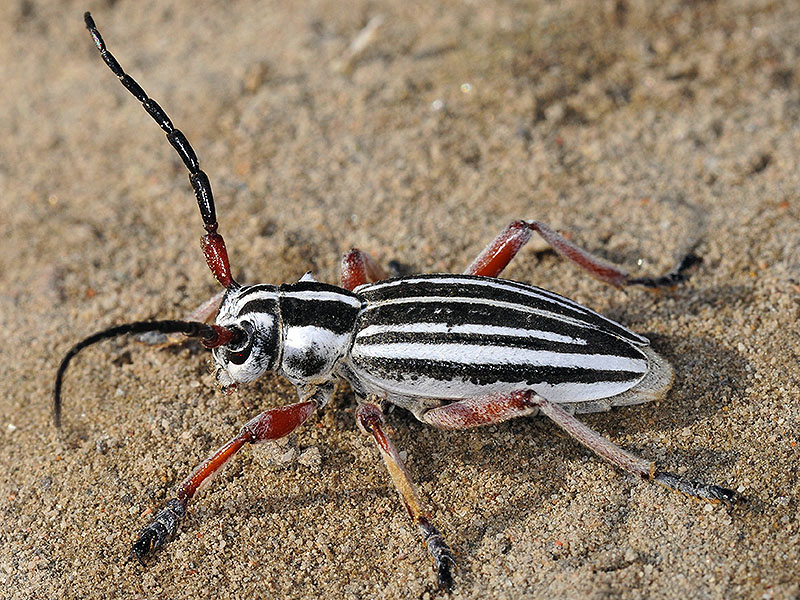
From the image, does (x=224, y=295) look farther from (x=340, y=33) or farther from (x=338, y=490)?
(x=340, y=33)

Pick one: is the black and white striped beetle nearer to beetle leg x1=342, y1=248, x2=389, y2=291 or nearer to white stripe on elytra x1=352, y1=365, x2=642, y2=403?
white stripe on elytra x1=352, y1=365, x2=642, y2=403

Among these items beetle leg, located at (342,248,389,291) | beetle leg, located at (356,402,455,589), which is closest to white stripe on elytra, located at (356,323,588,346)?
beetle leg, located at (356,402,455,589)

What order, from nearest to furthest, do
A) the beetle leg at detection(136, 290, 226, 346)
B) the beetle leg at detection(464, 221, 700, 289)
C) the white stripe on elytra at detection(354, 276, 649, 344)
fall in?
the white stripe on elytra at detection(354, 276, 649, 344)
the beetle leg at detection(464, 221, 700, 289)
the beetle leg at detection(136, 290, 226, 346)

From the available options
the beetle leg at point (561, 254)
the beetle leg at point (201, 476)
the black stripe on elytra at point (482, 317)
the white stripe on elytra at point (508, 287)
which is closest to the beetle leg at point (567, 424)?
the black stripe on elytra at point (482, 317)

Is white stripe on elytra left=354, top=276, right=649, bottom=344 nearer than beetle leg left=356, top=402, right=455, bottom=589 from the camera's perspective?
No

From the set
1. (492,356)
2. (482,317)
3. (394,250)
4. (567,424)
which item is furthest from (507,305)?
(394,250)

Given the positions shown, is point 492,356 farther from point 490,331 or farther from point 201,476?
point 201,476

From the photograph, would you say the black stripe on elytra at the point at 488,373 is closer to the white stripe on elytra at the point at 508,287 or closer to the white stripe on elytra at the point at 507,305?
the white stripe on elytra at the point at 507,305
